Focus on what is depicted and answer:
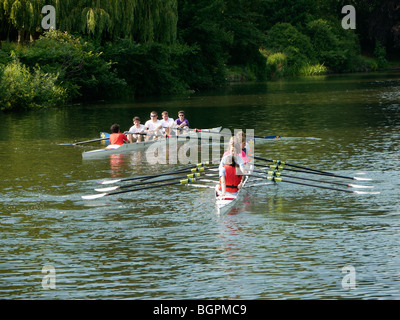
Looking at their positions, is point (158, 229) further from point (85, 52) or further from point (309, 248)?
point (85, 52)

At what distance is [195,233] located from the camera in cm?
1205

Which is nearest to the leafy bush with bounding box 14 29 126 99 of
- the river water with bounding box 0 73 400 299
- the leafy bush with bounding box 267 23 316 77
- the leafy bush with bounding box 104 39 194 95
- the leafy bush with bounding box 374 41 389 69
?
the leafy bush with bounding box 104 39 194 95

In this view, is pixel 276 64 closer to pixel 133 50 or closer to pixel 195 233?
pixel 133 50

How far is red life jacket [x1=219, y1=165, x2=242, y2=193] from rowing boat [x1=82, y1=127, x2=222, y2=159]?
8414mm

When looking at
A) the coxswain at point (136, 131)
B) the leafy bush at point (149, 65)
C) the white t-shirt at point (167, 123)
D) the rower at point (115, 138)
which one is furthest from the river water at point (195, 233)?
the leafy bush at point (149, 65)

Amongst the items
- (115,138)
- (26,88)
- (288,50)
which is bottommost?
(115,138)

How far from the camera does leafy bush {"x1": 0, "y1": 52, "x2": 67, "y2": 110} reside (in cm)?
3611

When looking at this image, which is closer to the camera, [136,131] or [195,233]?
[195,233]

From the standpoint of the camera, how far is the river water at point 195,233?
366 inches

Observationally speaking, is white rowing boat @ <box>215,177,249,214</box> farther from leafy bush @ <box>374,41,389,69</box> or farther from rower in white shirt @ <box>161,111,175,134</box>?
leafy bush @ <box>374,41,389,69</box>

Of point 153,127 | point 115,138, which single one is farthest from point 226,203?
point 153,127

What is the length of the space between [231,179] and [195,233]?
87.0 inches

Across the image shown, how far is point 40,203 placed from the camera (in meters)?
14.7

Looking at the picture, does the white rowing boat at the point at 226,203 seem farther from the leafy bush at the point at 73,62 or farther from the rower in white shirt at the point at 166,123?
the leafy bush at the point at 73,62
